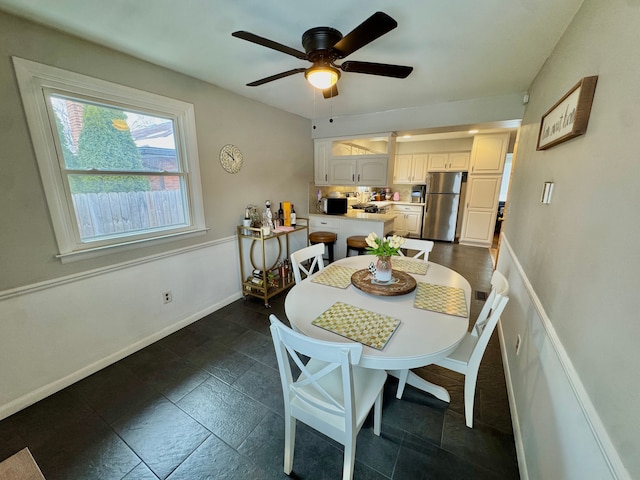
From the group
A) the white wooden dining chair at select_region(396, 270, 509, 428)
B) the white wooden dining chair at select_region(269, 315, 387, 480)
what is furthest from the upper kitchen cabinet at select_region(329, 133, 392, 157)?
the white wooden dining chair at select_region(269, 315, 387, 480)

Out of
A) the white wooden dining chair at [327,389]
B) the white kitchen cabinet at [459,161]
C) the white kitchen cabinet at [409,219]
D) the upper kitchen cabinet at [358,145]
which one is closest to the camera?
the white wooden dining chair at [327,389]

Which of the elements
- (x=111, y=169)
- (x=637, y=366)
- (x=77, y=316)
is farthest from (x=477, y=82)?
(x=77, y=316)

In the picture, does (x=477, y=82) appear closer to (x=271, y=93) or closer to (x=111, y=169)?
(x=271, y=93)

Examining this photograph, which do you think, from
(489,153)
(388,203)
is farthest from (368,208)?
(489,153)

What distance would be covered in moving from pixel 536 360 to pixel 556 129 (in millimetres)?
1322

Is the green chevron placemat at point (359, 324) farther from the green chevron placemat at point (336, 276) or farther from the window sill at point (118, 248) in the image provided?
the window sill at point (118, 248)

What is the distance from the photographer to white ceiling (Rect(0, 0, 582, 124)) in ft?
4.60

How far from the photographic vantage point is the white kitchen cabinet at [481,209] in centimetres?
509

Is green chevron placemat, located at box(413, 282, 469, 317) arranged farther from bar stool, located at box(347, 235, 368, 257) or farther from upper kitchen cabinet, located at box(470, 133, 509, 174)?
upper kitchen cabinet, located at box(470, 133, 509, 174)

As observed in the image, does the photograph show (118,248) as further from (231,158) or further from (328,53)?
(328,53)

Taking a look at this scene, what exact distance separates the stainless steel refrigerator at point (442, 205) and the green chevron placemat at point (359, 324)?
16.6 feet

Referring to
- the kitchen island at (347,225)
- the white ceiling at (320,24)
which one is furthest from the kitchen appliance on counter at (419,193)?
the white ceiling at (320,24)

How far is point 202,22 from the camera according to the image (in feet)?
5.11

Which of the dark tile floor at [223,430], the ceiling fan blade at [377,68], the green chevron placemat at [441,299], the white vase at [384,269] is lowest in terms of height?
the dark tile floor at [223,430]
